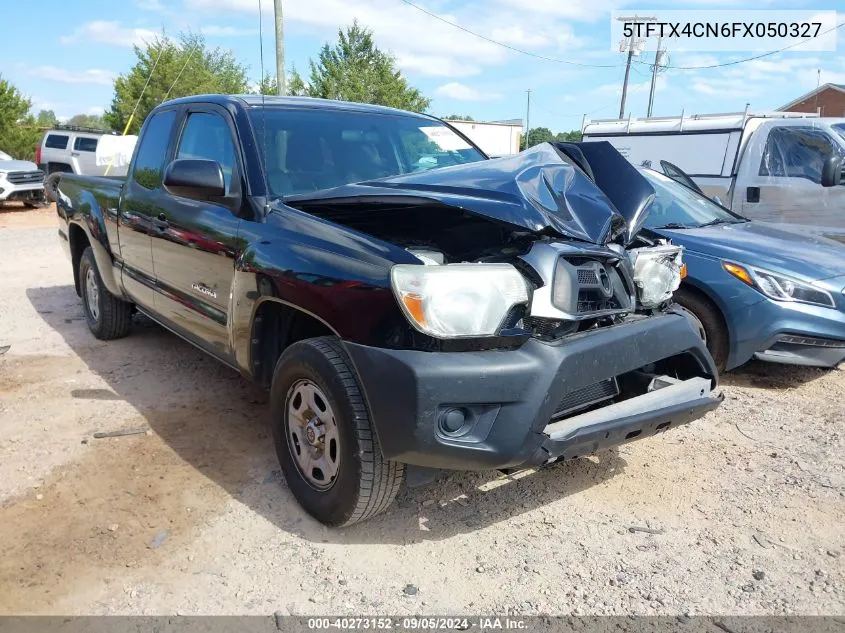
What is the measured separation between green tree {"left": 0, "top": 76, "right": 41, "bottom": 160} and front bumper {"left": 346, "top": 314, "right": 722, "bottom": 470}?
27662 millimetres

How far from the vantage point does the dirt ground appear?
8.38 feet

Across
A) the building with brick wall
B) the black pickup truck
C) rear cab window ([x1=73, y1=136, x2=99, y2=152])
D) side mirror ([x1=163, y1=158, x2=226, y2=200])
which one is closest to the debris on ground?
the black pickup truck

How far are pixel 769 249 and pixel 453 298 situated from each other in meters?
3.23

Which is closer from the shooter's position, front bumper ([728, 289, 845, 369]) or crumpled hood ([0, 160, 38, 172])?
front bumper ([728, 289, 845, 369])

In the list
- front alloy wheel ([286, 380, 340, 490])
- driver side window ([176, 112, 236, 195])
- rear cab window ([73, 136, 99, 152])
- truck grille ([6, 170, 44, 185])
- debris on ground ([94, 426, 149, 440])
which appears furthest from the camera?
rear cab window ([73, 136, 99, 152])

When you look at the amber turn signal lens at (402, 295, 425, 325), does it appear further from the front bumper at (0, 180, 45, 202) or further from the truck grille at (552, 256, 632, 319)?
the front bumper at (0, 180, 45, 202)

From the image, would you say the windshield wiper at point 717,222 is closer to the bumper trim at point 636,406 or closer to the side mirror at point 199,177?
the bumper trim at point 636,406

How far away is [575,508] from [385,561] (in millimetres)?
921

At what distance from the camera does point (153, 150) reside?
4.69 m

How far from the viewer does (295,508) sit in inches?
124

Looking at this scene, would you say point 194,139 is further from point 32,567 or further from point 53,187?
point 53,187

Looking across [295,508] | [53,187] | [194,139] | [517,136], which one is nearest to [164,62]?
[517,136]

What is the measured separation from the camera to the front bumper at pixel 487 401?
94.6 inches

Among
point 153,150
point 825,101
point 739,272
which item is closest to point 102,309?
point 153,150
